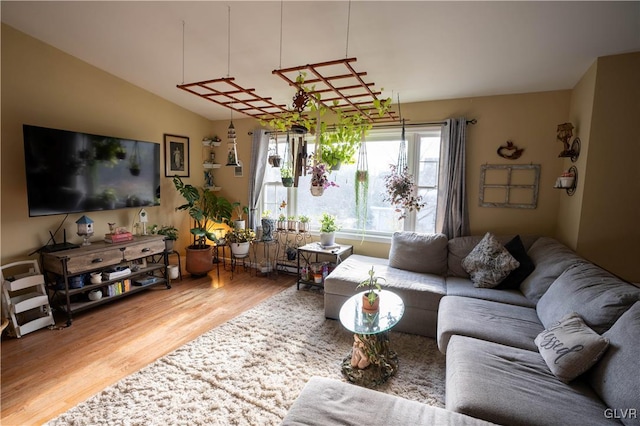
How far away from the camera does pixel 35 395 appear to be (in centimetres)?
191

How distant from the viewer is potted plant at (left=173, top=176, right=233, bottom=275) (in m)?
4.16

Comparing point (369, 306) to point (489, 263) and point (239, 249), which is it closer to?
point (489, 263)

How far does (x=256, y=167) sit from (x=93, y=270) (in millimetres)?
2388

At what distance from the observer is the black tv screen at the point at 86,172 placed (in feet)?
8.96

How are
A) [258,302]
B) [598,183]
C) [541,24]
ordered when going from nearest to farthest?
[541,24], [598,183], [258,302]

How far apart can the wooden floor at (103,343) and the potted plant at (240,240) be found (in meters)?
0.57

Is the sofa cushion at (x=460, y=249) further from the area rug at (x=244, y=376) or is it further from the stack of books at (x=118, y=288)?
the stack of books at (x=118, y=288)

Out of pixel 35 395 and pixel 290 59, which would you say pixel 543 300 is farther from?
pixel 35 395

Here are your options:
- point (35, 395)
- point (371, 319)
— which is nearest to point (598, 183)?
point (371, 319)

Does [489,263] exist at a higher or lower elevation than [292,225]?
lower

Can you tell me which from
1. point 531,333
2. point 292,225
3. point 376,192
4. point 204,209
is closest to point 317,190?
point 376,192

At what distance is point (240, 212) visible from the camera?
15.7ft

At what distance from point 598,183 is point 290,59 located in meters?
2.84

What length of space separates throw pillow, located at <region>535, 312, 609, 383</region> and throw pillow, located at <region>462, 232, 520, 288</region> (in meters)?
1.01
